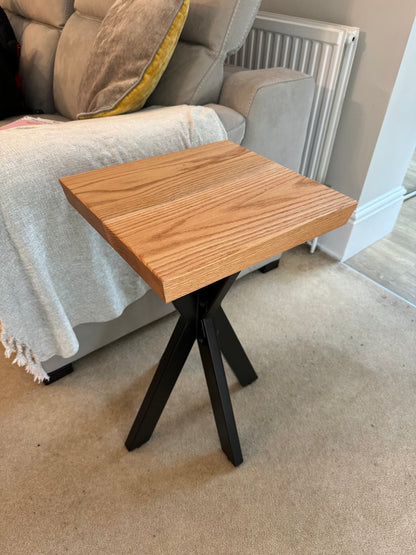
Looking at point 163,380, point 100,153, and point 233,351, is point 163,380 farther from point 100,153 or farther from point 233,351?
point 100,153

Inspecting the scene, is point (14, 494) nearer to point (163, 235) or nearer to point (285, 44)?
point (163, 235)

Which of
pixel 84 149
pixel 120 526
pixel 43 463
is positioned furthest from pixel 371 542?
pixel 84 149

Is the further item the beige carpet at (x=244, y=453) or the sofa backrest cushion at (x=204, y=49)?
the sofa backrest cushion at (x=204, y=49)

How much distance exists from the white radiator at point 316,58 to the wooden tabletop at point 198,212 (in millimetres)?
676

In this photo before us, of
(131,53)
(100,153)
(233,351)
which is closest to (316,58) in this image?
(131,53)

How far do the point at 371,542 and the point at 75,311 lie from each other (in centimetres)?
81

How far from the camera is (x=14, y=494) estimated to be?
894mm

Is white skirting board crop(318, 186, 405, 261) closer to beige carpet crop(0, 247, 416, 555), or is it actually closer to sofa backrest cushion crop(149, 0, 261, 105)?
beige carpet crop(0, 247, 416, 555)

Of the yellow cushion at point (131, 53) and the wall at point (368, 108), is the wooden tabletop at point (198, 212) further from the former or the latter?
the wall at point (368, 108)

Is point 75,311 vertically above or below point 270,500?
above

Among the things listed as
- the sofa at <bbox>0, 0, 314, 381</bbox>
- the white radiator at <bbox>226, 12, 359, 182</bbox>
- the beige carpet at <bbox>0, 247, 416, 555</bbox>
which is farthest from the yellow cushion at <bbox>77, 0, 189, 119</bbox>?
the beige carpet at <bbox>0, 247, 416, 555</bbox>

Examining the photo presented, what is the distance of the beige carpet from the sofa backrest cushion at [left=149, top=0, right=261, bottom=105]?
2.26 ft

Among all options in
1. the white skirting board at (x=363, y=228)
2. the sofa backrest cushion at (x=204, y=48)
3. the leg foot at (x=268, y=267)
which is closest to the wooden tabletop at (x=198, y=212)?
the sofa backrest cushion at (x=204, y=48)

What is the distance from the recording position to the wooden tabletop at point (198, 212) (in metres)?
0.55
